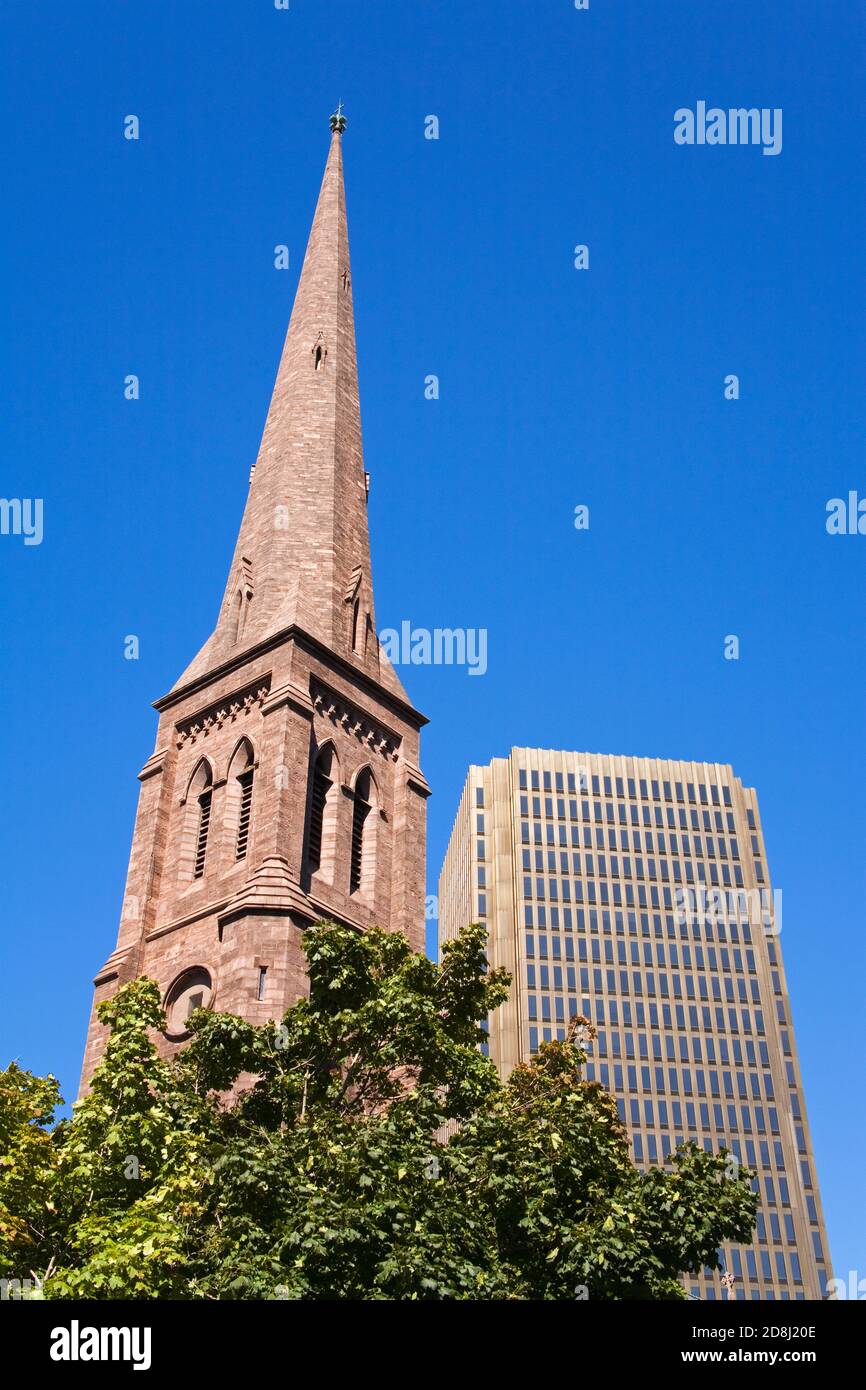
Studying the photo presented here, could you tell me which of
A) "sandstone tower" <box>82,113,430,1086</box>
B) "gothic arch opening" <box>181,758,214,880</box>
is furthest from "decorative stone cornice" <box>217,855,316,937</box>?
"gothic arch opening" <box>181,758,214,880</box>

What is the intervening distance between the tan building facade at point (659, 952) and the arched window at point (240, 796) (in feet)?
219

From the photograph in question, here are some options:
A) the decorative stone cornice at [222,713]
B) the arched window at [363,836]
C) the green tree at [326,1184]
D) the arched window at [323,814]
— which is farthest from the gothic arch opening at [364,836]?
the green tree at [326,1184]

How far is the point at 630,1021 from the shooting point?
107 metres

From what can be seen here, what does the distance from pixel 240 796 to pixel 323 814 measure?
7.95ft

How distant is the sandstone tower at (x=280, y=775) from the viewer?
123 ft

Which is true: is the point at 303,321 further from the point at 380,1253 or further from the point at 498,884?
the point at 498,884

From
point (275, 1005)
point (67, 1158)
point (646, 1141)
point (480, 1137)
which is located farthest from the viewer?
point (646, 1141)

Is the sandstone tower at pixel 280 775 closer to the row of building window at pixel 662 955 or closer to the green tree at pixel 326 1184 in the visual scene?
the green tree at pixel 326 1184

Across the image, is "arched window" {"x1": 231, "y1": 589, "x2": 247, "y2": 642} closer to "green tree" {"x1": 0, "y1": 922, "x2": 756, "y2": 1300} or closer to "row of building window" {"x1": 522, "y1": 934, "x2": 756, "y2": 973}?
"green tree" {"x1": 0, "y1": 922, "x2": 756, "y2": 1300}

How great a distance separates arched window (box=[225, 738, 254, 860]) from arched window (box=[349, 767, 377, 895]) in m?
3.22

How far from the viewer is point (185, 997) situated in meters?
38.1

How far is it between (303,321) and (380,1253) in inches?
1750

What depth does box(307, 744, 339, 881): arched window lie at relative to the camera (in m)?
41.1
